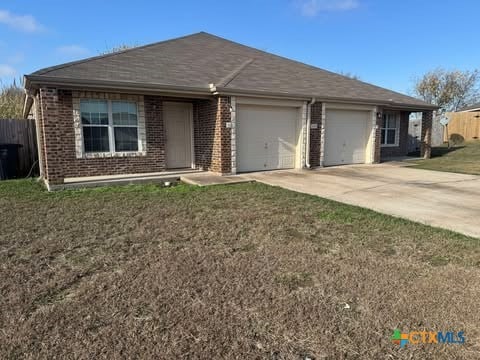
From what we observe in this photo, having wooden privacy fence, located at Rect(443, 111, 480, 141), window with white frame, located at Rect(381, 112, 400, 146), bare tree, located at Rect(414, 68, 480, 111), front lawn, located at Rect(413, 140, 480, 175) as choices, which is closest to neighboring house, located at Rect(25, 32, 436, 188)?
window with white frame, located at Rect(381, 112, 400, 146)

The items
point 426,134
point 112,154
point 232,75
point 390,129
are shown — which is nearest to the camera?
point 112,154

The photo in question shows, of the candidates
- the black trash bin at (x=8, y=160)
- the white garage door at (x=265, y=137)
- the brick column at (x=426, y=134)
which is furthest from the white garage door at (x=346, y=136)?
the black trash bin at (x=8, y=160)

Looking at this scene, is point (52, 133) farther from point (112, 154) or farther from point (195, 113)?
point (195, 113)

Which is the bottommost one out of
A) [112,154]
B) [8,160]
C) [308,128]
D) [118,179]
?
[118,179]

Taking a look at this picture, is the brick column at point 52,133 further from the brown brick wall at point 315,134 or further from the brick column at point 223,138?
the brown brick wall at point 315,134

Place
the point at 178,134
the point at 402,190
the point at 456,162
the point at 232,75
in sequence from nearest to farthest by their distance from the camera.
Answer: the point at 402,190, the point at 232,75, the point at 178,134, the point at 456,162

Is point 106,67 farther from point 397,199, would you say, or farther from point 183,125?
point 397,199

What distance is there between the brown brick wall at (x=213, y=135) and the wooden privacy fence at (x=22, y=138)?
591 centimetres

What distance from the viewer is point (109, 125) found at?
9.03 m

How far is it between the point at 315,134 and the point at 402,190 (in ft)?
14.6

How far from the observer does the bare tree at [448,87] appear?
37.5m

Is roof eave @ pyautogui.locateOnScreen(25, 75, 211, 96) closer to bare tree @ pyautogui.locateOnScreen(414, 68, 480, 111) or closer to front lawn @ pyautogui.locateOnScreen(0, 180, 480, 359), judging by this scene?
front lawn @ pyautogui.locateOnScreen(0, 180, 480, 359)

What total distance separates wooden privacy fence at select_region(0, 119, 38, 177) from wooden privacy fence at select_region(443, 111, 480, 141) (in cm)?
2480

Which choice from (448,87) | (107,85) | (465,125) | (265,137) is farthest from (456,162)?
(448,87)
